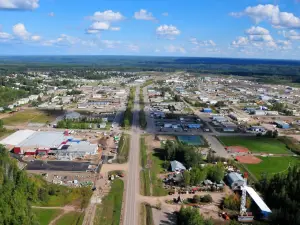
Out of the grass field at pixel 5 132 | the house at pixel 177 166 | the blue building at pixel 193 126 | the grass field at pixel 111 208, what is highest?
the blue building at pixel 193 126

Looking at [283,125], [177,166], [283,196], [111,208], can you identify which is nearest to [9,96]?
[177,166]

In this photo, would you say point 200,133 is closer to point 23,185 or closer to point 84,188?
point 84,188

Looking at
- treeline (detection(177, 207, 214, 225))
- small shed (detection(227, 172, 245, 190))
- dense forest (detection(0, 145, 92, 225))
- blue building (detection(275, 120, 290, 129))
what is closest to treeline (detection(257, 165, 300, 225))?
small shed (detection(227, 172, 245, 190))

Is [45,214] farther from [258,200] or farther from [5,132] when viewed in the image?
[5,132]

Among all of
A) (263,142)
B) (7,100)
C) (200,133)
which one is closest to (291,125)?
(263,142)

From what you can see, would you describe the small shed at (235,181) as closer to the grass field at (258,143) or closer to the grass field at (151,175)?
Result: the grass field at (151,175)

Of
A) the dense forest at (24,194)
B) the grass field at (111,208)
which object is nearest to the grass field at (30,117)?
the dense forest at (24,194)

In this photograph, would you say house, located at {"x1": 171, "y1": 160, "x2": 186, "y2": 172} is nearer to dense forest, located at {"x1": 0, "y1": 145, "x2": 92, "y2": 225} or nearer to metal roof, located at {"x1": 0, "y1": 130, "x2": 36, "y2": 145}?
dense forest, located at {"x1": 0, "y1": 145, "x2": 92, "y2": 225}
